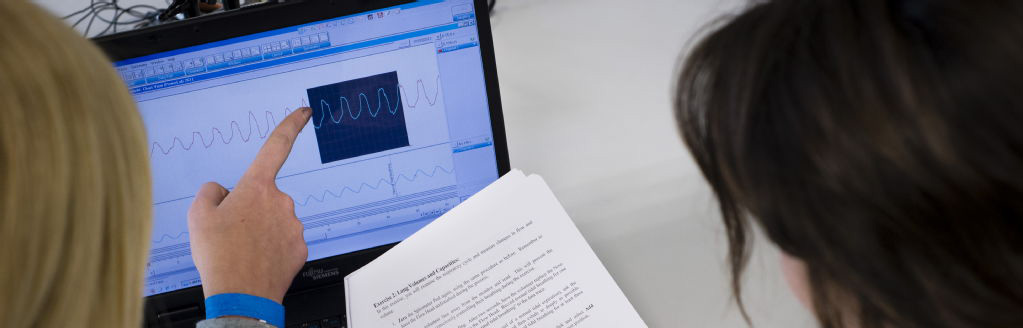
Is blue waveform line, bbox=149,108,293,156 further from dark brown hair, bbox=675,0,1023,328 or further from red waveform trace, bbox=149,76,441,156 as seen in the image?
dark brown hair, bbox=675,0,1023,328

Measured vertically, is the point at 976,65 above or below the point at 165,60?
below

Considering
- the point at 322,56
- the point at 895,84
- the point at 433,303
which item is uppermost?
the point at 322,56


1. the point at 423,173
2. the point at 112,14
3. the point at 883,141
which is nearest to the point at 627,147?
the point at 423,173

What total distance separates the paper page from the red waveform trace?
101mm

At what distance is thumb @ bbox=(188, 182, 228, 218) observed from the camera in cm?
62

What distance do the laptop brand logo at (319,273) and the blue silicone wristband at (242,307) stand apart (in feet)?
0.27

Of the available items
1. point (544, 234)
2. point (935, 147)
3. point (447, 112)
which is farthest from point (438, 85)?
point (935, 147)

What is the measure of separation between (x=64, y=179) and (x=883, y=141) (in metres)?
0.37

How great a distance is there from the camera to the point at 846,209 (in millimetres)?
349

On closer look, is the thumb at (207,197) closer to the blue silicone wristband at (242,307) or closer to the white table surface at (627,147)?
the blue silicone wristband at (242,307)

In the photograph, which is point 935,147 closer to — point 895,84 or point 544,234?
point 895,84

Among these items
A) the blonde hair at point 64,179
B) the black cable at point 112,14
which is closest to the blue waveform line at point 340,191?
the blonde hair at point 64,179

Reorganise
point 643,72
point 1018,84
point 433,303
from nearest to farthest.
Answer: point 1018,84 < point 433,303 < point 643,72

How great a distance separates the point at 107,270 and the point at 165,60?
0.28 metres
